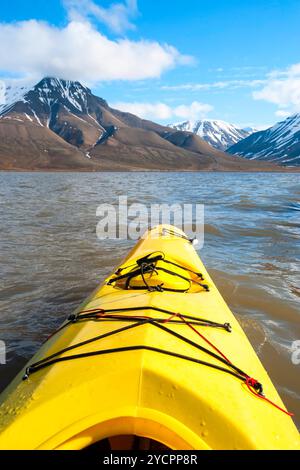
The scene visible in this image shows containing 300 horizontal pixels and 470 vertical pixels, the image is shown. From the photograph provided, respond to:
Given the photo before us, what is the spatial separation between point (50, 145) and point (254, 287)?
15568cm

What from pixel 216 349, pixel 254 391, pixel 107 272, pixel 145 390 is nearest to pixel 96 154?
pixel 107 272

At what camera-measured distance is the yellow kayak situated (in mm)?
2123

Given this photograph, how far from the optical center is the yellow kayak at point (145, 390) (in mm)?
2123

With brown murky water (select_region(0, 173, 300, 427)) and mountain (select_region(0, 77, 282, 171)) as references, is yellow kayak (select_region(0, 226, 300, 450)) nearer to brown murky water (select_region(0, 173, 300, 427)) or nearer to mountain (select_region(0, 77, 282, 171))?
brown murky water (select_region(0, 173, 300, 427))

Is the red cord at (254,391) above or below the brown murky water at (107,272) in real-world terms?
above

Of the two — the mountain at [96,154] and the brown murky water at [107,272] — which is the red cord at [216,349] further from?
the mountain at [96,154]

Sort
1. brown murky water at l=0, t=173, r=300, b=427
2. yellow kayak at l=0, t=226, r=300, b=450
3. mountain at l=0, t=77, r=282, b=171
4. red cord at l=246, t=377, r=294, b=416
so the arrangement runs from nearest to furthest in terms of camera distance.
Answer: yellow kayak at l=0, t=226, r=300, b=450
red cord at l=246, t=377, r=294, b=416
brown murky water at l=0, t=173, r=300, b=427
mountain at l=0, t=77, r=282, b=171

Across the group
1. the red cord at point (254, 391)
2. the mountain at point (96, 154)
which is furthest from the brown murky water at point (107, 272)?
the mountain at point (96, 154)

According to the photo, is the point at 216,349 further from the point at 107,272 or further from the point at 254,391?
the point at 107,272

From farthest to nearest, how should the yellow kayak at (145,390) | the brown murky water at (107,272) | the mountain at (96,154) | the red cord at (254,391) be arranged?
the mountain at (96,154)
the brown murky water at (107,272)
the red cord at (254,391)
the yellow kayak at (145,390)

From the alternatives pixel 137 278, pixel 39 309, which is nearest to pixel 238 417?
pixel 137 278

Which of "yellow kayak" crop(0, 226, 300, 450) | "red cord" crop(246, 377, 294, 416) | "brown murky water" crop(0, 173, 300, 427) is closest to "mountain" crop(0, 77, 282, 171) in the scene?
"brown murky water" crop(0, 173, 300, 427)

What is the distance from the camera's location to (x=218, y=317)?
3.70 m

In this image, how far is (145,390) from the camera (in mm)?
2291
